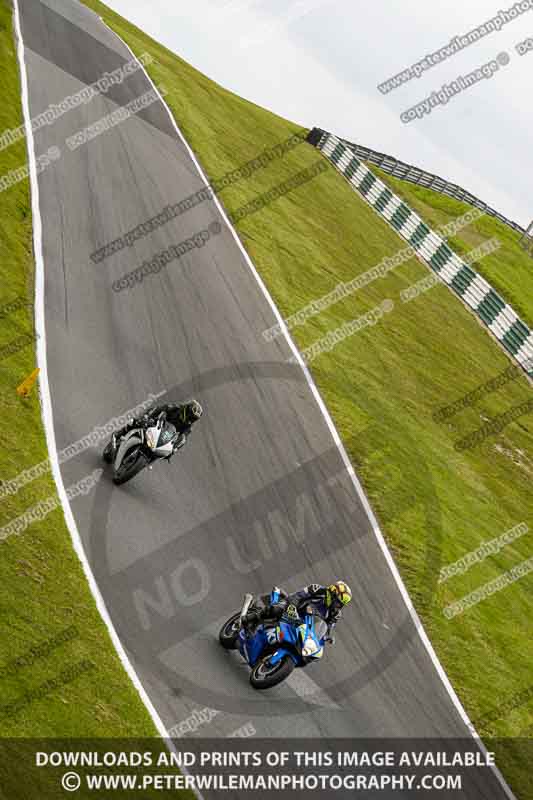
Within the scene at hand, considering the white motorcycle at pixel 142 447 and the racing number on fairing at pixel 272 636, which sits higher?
the white motorcycle at pixel 142 447

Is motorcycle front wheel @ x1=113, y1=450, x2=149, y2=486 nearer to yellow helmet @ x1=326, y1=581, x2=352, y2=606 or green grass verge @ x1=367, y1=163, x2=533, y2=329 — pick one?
yellow helmet @ x1=326, y1=581, x2=352, y2=606

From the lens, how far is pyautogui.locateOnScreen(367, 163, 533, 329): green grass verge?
42250mm

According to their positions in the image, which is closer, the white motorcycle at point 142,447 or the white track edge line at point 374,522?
the white motorcycle at point 142,447

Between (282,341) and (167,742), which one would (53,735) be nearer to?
(167,742)

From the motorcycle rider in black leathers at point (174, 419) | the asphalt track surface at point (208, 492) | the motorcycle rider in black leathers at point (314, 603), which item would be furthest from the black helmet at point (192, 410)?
the motorcycle rider in black leathers at point (314, 603)

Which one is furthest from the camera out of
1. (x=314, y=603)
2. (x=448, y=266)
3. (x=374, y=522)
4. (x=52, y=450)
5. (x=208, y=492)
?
(x=448, y=266)

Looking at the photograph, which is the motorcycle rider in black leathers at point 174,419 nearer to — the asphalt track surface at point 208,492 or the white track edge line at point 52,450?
the asphalt track surface at point 208,492

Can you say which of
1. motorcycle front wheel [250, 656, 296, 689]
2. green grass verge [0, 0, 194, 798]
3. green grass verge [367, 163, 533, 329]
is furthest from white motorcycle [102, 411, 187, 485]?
green grass verge [367, 163, 533, 329]

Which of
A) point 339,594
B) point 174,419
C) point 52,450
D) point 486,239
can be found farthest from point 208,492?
point 486,239

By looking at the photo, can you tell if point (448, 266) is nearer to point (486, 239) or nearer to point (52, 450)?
point (486, 239)

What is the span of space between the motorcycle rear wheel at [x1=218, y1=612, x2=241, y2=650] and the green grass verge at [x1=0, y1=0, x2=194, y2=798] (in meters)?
1.79

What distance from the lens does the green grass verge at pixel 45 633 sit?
10602 millimetres

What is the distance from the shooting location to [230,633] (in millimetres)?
13359

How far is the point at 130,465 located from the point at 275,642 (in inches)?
141
